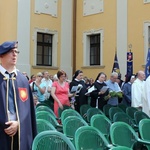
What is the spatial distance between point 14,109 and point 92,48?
14772 mm

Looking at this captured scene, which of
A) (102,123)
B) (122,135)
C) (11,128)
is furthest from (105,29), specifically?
(11,128)

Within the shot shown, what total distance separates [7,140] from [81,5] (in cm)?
1534

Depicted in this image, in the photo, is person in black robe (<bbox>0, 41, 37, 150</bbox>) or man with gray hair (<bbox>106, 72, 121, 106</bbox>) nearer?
person in black robe (<bbox>0, 41, 37, 150</bbox>)

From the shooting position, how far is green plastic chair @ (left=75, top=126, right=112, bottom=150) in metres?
4.04

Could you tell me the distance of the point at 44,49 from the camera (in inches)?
690

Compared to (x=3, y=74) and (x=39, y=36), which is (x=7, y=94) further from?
(x=39, y=36)

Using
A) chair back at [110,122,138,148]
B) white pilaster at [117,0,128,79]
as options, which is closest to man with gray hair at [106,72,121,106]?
chair back at [110,122,138,148]

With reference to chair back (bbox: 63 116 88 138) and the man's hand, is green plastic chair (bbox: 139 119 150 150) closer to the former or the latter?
chair back (bbox: 63 116 88 138)

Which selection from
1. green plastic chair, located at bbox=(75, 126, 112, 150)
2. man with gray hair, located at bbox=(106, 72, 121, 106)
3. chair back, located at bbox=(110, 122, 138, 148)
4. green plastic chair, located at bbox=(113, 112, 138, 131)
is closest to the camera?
green plastic chair, located at bbox=(75, 126, 112, 150)

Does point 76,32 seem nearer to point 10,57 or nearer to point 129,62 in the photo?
point 129,62

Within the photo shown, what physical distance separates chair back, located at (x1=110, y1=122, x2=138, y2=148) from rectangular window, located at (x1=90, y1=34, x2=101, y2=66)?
1247 cm

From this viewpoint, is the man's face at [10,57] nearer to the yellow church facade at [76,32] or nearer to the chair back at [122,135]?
the chair back at [122,135]

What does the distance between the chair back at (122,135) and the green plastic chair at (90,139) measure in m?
0.52

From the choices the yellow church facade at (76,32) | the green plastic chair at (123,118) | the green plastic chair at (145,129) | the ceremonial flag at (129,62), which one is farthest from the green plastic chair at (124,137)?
the yellow church facade at (76,32)
